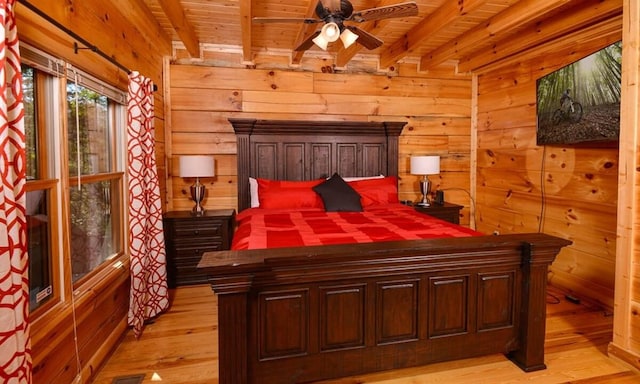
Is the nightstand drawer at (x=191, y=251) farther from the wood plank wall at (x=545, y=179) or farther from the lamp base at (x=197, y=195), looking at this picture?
the wood plank wall at (x=545, y=179)

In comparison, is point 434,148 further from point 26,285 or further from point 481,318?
point 26,285

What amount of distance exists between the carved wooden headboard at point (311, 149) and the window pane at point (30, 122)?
2083 millimetres

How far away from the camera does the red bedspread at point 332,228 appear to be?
2.27 meters

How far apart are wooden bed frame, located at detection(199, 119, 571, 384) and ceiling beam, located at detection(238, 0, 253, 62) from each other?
6.09 feet

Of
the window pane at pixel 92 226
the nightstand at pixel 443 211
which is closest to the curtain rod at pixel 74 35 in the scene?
the window pane at pixel 92 226

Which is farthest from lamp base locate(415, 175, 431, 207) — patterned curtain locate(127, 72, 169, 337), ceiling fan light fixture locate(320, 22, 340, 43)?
patterned curtain locate(127, 72, 169, 337)

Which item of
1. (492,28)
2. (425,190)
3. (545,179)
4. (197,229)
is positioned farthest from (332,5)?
(545,179)

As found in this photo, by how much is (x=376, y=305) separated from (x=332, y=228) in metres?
0.79

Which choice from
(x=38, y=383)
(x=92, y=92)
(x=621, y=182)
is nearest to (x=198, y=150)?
(x=92, y=92)

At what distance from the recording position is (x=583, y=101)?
9.39 feet

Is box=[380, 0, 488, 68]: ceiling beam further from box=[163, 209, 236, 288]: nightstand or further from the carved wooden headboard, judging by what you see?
box=[163, 209, 236, 288]: nightstand

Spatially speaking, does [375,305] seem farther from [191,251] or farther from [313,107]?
[313,107]

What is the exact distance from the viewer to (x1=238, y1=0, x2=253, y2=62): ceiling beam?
261cm

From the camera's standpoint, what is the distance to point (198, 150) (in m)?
3.93
